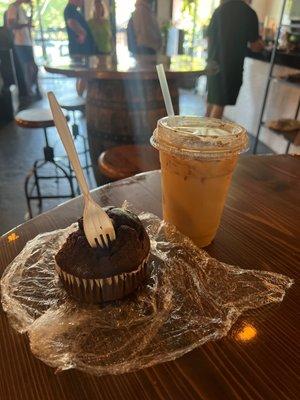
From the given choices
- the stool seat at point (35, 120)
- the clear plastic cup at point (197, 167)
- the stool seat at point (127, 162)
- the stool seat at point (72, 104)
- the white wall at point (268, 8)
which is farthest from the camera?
the white wall at point (268, 8)

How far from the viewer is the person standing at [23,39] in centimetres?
584

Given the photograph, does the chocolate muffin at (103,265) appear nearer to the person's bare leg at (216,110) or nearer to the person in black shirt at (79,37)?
the person's bare leg at (216,110)

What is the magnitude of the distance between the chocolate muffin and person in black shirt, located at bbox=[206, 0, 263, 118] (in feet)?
9.53

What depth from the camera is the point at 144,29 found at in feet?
13.3

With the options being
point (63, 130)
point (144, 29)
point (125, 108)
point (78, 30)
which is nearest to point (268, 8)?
point (144, 29)

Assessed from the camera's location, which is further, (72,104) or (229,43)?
(229,43)

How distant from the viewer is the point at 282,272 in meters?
0.62

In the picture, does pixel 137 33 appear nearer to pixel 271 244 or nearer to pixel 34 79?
pixel 34 79

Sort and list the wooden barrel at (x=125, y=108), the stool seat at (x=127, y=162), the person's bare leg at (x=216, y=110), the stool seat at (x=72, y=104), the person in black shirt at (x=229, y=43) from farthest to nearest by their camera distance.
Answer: the person's bare leg at (x=216, y=110), the person in black shirt at (x=229, y=43), the stool seat at (x=72, y=104), the wooden barrel at (x=125, y=108), the stool seat at (x=127, y=162)

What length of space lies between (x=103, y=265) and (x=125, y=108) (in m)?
1.62

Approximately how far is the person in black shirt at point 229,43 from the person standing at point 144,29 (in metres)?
0.94

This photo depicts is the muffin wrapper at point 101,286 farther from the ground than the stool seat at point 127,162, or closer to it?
farther from the ground

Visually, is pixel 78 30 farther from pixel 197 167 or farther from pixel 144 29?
pixel 197 167

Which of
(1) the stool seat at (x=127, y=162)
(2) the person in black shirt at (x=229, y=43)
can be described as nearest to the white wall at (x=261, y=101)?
(2) the person in black shirt at (x=229, y=43)
